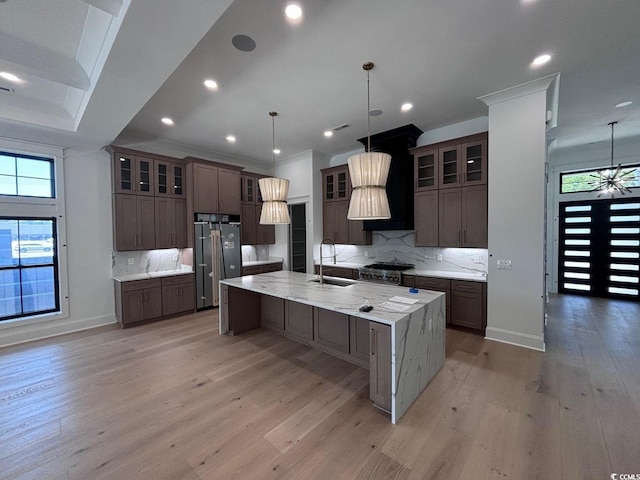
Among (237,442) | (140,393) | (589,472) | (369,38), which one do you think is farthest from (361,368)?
(369,38)

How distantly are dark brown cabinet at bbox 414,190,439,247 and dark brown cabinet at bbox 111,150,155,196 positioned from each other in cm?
473

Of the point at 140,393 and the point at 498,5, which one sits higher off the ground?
the point at 498,5

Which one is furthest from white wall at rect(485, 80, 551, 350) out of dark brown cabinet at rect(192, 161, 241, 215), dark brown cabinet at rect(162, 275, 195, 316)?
dark brown cabinet at rect(162, 275, 195, 316)

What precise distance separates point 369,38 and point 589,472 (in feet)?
11.7

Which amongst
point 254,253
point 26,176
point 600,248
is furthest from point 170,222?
point 600,248

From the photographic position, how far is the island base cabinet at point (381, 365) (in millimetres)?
2135

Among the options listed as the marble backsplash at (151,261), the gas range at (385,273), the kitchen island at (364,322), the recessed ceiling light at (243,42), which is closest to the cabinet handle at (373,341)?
the kitchen island at (364,322)

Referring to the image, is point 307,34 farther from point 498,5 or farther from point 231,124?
point 231,124

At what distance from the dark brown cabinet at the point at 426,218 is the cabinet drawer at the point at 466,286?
0.71 metres

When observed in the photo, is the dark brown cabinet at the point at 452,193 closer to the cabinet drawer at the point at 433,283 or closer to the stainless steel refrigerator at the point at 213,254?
the cabinet drawer at the point at 433,283

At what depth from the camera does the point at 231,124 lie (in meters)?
4.30

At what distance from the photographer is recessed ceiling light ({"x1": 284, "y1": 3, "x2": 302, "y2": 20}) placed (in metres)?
2.03

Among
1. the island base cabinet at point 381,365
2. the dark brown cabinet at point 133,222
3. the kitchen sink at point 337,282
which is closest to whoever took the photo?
the island base cabinet at point 381,365

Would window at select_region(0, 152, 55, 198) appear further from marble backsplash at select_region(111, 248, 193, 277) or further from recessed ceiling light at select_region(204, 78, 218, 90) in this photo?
recessed ceiling light at select_region(204, 78, 218, 90)
